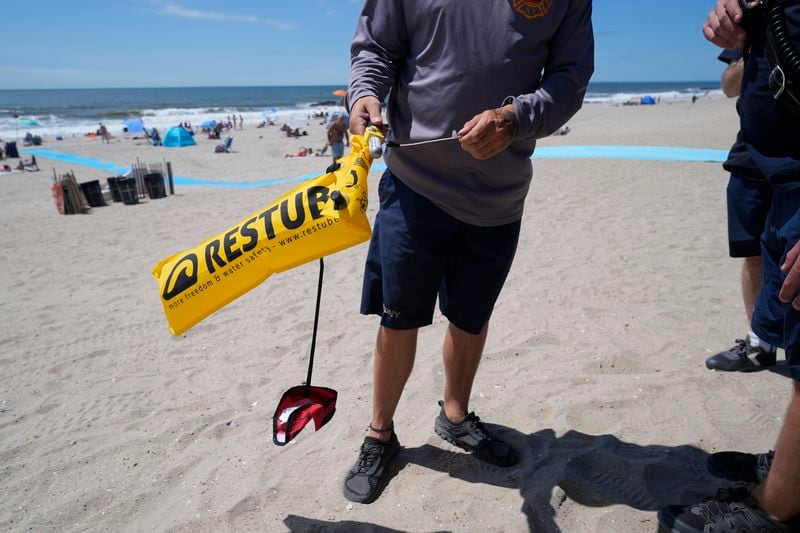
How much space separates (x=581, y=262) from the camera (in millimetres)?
4473

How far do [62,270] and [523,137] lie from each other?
5675 millimetres

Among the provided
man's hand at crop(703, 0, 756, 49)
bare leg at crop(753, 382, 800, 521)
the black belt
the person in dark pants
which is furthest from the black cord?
the person in dark pants

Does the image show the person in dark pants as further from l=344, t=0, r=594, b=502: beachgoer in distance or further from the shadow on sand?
l=344, t=0, r=594, b=502: beachgoer in distance

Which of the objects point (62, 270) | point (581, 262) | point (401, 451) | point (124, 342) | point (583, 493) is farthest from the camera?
point (62, 270)

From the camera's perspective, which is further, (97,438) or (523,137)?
(97,438)

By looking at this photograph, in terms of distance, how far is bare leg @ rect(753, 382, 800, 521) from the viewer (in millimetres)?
1412

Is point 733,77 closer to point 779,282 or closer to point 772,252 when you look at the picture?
point 772,252

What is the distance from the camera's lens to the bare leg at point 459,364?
2.10 metres

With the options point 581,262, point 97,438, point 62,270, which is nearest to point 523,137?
point 97,438

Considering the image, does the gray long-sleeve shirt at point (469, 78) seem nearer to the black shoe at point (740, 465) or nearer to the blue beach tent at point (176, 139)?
the black shoe at point (740, 465)

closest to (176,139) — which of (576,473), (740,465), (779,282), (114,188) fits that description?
(114,188)

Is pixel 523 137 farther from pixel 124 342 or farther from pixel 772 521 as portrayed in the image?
pixel 124 342

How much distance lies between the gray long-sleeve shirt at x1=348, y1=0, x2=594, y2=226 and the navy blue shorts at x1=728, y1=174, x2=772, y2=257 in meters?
1.33

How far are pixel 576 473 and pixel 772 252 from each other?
1066mm
